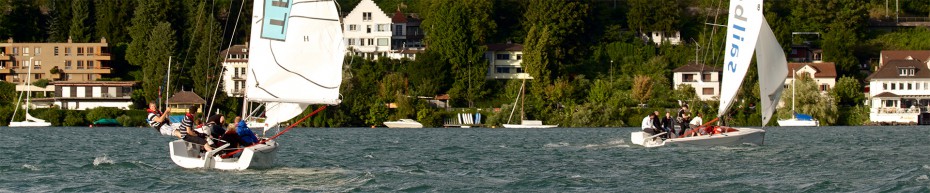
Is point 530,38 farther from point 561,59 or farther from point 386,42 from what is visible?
point 386,42

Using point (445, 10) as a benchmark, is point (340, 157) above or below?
below

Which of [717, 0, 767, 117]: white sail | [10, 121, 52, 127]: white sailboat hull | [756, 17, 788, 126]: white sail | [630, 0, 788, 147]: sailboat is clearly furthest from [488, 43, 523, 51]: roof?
[756, 17, 788, 126]: white sail

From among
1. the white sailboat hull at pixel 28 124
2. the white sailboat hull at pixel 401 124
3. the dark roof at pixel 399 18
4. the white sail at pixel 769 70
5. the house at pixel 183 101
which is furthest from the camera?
the dark roof at pixel 399 18

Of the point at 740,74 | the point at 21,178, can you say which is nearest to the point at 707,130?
the point at 740,74

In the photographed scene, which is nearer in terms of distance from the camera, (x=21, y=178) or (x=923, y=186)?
(x=923, y=186)

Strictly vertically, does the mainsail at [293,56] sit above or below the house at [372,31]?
below

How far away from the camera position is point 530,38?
422ft

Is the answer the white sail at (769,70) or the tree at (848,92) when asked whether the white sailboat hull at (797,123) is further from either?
the white sail at (769,70)

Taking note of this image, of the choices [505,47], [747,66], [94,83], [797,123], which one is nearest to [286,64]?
[747,66]

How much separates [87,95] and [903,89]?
66.9 meters

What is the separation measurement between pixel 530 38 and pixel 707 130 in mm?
71067

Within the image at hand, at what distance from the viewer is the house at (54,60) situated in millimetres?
139625

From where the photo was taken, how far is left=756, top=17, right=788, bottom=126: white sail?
57219 mm

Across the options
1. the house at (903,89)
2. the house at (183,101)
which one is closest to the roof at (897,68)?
the house at (903,89)
